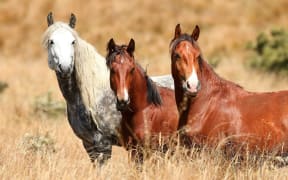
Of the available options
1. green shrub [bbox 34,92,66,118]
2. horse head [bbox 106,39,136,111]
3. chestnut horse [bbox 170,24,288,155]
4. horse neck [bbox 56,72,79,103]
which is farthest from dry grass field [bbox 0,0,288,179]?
horse head [bbox 106,39,136,111]

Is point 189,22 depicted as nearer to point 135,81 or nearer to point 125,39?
point 125,39

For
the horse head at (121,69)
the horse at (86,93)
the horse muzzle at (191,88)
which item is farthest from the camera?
the horse at (86,93)

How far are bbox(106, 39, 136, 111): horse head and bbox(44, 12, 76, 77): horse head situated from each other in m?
0.68

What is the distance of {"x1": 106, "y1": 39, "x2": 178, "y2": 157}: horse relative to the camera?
6242mm

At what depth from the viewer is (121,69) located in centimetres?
623

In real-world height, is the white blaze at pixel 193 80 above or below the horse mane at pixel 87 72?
below

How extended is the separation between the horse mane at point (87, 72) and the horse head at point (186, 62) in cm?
134

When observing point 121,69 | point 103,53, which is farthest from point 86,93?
point 103,53

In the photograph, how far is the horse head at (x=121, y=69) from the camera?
240 inches

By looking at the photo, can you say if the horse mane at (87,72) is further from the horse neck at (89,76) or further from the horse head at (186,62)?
the horse head at (186,62)

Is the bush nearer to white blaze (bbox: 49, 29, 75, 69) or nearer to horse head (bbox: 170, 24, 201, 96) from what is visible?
white blaze (bbox: 49, 29, 75, 69)

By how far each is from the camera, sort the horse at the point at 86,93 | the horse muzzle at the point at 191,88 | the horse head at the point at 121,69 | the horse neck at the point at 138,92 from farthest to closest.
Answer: the horse at the point at 86,93
the horse neck at the point at 138,92
the horse head at the point at 121,69
the horse muzzle at the point at 191,88

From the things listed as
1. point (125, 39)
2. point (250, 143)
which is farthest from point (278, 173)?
point (125, 39)

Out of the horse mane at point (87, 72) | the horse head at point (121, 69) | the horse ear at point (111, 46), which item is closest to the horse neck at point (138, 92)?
the horse head at point (121, 69)
